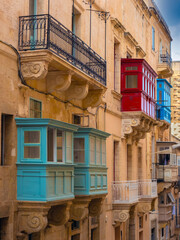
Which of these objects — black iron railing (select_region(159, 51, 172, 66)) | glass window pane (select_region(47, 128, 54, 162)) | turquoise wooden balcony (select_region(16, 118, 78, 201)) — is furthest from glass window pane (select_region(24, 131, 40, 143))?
black iron railing (select_region(159, 51, 172, 66))

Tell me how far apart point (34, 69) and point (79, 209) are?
469cm

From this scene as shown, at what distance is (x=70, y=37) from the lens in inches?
606

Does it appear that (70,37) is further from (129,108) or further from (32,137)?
(129,108)

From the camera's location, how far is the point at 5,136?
13047mm

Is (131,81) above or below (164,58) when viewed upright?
below

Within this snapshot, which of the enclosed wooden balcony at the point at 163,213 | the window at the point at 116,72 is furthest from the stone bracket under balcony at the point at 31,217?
the enclosed wooden balcony at the point at 163,213

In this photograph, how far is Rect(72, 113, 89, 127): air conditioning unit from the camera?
17.6m

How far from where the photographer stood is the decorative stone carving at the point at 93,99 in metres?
17.6

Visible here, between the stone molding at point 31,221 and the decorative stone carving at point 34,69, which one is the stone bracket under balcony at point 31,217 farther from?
the decorative stone carving at point 34,69

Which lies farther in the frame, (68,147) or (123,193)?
(123,193)

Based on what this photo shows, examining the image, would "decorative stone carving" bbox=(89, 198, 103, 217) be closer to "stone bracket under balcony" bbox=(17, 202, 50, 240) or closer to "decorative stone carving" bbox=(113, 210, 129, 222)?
"decorative stone carving" bbox=(113, 210, 129, 222)

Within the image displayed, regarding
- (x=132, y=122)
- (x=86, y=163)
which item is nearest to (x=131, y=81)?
(x=132, y=122)

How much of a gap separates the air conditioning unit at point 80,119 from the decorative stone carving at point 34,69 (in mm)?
4314

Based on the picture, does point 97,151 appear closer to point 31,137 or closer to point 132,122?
point 31,137
